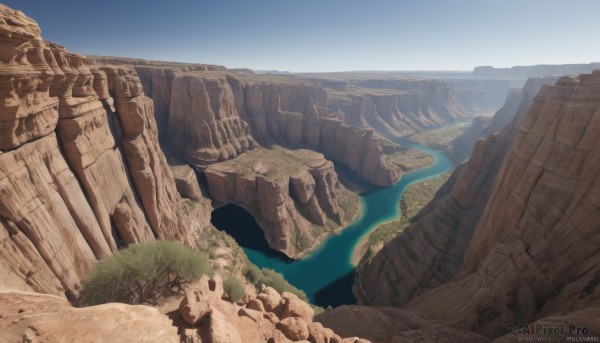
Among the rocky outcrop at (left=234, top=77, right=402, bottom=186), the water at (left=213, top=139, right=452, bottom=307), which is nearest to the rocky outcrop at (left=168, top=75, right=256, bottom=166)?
the rocky outcrop at (left=234, top=77, right=402, bottom=186)

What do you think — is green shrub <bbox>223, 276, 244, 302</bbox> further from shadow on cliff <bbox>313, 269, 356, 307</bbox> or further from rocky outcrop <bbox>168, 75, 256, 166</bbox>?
rocky outcrop <bbox>168, 75, 256, 166</bbox>

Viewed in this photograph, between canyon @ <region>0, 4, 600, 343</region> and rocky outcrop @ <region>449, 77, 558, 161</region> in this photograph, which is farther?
rocky outcrop @ <region>449, 77, 558, 161</region>

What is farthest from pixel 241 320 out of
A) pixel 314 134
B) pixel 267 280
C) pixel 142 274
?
pixel 314 134

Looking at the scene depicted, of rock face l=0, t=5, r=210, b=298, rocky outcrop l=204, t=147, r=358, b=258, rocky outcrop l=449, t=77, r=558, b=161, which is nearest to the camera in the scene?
rock face l=0, t=5, r=210, b=298

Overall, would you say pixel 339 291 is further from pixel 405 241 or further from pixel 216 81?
pixel 216 81

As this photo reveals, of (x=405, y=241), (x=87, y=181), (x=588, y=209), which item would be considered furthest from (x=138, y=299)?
(x=405, y=241)

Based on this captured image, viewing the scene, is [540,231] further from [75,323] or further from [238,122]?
[238,122]

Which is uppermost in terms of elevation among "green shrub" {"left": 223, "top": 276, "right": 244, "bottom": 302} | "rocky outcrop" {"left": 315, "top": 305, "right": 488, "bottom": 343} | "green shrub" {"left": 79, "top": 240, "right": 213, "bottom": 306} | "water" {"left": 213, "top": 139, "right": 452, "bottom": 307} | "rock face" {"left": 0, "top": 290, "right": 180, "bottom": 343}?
"rock face" {"left": 0, "top": 290, "right": 180, "bottom": 343}

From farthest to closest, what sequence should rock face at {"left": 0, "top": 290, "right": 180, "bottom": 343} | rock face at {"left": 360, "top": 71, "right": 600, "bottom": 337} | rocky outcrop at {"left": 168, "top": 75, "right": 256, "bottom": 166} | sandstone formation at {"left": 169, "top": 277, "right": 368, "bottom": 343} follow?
rocky outcrop at {"left": 168, "top": 75, "right": 256, "bottom": 166}, rock face at {"left": 360, "top": 71, "right": 600, "bottom": 337}, sandstone formation at {"left": 169, "top": 277, "right": 368, "bottom": 343}, rock face at {"left": 0, "top": 290, "right": 180, "bottom": 343}
